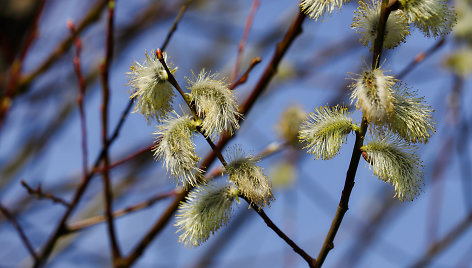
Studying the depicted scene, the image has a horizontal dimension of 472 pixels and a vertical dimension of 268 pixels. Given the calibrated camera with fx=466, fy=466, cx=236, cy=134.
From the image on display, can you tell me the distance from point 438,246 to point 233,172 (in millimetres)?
2500

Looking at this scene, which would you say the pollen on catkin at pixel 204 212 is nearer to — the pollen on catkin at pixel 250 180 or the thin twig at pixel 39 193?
the pollen on catkin at pixel 250 180

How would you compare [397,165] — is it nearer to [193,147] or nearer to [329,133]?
[329,133]

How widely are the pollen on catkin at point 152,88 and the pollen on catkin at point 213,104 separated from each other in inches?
2.3

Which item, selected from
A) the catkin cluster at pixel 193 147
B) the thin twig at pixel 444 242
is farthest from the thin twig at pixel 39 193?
the thin twig at pixel 444 242

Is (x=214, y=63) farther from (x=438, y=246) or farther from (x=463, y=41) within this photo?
(x=438, y=246)

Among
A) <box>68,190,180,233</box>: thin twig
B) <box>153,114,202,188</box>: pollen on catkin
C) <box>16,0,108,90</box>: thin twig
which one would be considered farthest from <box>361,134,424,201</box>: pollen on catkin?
<box>16,0,108,90</box>: thin twig

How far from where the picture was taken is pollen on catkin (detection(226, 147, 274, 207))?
980mm

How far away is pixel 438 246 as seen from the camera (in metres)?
3.03

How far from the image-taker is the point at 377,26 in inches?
38.4

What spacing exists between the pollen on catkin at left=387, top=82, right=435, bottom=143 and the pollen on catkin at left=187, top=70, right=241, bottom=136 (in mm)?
323

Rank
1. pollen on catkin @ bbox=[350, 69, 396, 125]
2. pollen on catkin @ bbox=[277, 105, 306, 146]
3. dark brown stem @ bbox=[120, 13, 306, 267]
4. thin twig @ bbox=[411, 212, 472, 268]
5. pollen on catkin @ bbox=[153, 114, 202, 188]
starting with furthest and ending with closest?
thin twig @ bbox=[411, 212, 472, 268] < pollen on catkin @ bbox=[277, 105, 306, 146] < dark brown stem @ bbox=[120, 13, 306, 267] < pollen on catkin @ bbox=[153, 114, 202, 188] < pollen on catkin @ bbox=[350, 69, 396, 125]

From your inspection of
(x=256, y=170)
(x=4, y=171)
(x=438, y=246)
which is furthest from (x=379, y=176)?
(x=4, y=171)

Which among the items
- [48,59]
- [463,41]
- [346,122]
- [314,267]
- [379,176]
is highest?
[48,59]

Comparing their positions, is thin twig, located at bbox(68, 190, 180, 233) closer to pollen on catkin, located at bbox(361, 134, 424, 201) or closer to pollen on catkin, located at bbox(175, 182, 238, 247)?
pollen on catkin, located at bbox(175, 182, 238, 247)
